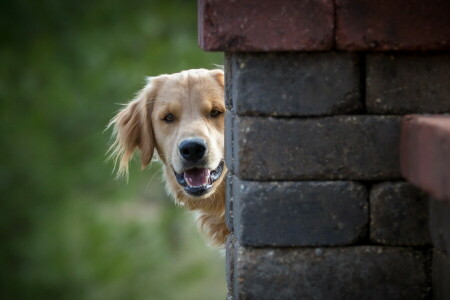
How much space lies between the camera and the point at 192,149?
522 centimetres

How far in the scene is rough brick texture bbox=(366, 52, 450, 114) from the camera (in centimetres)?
362

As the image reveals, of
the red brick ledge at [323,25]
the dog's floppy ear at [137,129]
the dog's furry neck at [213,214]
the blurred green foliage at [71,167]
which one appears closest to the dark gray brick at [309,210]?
the red brick ledge at [323,25]

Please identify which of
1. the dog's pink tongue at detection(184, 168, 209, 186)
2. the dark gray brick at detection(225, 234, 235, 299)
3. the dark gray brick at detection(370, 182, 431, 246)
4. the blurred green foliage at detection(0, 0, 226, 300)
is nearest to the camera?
the dark gray brick at detection(370, 182, 431, 246)

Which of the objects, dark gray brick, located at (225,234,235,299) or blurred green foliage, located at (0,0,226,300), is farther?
blurred green foliage, located at (0,0,226,300)

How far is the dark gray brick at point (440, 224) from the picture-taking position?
11.3 feet

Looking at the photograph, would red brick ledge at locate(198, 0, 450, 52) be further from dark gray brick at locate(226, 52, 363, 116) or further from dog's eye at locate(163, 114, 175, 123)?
dog's eye at locate(163, 114, 175, 123)

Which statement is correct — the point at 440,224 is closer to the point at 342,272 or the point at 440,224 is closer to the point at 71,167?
the point at 342,272

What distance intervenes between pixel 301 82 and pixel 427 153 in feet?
2.01

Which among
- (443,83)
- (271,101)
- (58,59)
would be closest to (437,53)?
(443,83)

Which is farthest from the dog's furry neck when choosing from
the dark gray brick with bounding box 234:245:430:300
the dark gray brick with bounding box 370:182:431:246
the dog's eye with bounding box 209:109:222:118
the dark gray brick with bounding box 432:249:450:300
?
the dark gray brick with bounding box 432:249:450:300

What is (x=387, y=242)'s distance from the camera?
12.1 feet

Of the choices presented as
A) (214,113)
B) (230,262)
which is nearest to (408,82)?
(230,262)

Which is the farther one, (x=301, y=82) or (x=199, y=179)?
(x=199, y=179)

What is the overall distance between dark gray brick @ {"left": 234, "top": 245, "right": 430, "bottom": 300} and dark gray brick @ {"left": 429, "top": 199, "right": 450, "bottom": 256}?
0.13 m
